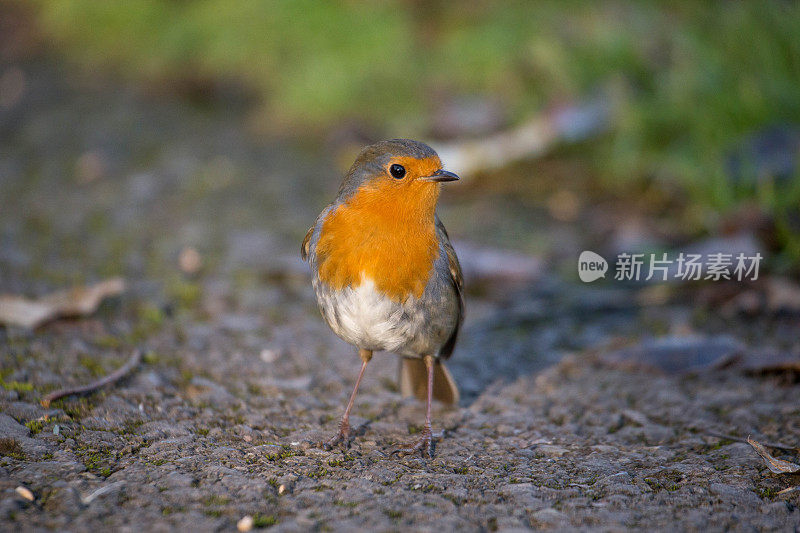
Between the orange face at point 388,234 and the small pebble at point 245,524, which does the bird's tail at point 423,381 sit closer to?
the orange face at point 388,234

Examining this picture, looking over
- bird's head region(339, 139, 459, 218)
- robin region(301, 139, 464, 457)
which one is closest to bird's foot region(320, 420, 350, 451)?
robin region(301, 139, 464, 457)

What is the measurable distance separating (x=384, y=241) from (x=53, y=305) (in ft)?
5.53

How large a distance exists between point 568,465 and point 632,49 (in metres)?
4.41

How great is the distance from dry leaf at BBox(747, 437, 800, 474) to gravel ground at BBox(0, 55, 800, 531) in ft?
0.10

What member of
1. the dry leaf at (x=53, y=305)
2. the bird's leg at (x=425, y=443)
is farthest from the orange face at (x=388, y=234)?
the dry leaf at (x=53, y=305)

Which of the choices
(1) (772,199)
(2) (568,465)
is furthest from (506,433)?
(1) (772,199)

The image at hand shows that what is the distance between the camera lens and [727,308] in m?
3.86

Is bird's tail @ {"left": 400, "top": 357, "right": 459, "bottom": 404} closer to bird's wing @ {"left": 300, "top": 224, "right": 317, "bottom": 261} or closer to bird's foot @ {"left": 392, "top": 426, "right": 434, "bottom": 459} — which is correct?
bird's foot @ {"left": 392, "top": 426, "right": 434, "bottom": 459}

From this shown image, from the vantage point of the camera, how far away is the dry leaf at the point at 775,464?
2.36 m

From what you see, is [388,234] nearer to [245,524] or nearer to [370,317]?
[370,317]

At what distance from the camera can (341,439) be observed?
2648mm

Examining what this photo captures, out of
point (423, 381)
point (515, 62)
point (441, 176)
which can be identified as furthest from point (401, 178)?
point (515, 62)

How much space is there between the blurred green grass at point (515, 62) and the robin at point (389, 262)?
225 cm

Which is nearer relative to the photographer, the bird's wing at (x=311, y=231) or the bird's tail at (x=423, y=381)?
the bird's wing at (x=311, y=231)
